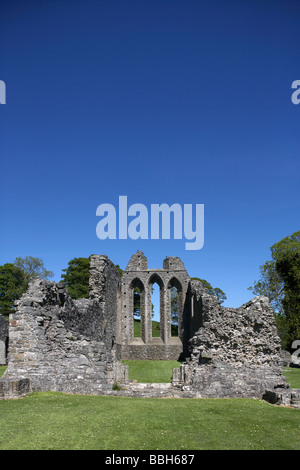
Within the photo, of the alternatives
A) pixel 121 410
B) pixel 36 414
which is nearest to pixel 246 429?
pixel 121 410

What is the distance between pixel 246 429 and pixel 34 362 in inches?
262

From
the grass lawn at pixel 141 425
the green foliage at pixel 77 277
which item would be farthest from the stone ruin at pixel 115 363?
the green foliage at pixel 77 277

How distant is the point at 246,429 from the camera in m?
6.16

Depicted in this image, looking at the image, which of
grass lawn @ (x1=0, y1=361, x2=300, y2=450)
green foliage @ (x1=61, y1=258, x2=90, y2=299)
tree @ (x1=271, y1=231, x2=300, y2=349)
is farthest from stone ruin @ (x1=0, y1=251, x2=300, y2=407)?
green foliage @ (x1=61, y1=258, x2=90, y2=299)

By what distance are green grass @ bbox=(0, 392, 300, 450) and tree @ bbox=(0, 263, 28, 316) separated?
35026 mm

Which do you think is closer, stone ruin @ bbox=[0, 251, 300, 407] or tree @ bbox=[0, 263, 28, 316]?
stone ruin @ bbox=[0, 251, 300, 407]

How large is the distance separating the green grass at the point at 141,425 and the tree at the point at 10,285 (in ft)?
115

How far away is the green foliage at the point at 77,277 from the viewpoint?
39750mm

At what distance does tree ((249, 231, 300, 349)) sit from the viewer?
1082 inches

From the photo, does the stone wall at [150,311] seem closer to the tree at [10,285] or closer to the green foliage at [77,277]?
the green foliage at [77,277]

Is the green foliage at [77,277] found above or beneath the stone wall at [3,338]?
above

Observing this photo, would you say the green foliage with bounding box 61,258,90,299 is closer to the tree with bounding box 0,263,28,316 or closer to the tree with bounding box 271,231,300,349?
the tree with bounding box 0,263,28,316
